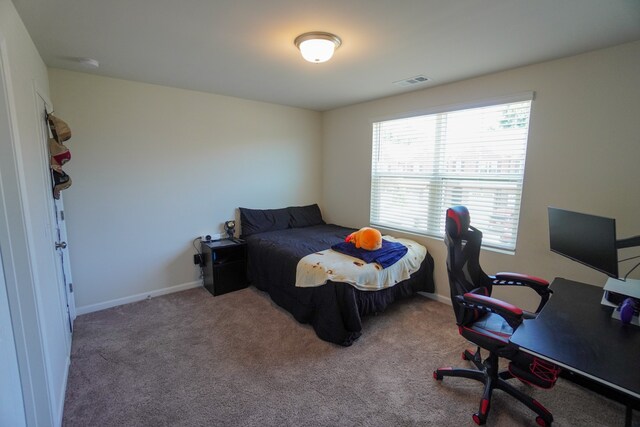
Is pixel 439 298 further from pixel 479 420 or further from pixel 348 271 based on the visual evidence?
pixel 479 420

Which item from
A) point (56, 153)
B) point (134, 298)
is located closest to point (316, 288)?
point (134, 298)

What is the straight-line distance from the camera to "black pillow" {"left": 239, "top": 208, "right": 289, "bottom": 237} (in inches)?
156

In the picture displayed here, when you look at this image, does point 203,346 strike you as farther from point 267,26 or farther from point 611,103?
point 611,103

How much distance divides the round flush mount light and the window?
5.60 ft

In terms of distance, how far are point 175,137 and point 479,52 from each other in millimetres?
3211

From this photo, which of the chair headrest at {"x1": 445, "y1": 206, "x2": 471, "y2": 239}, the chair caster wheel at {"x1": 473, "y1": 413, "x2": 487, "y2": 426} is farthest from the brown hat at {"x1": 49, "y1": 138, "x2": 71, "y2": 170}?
the chair caster wheel at {"x1": 473, "y1": 413, "x2": 487, "y2": 426}

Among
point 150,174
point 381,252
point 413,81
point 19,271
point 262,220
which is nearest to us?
point 19,271

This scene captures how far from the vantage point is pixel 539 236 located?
262 centimetres

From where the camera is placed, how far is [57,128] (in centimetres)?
235

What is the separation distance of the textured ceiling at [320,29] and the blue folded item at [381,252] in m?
1.75

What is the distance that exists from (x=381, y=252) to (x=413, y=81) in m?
1.83

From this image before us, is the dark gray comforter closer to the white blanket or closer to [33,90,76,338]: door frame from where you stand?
the white blanket

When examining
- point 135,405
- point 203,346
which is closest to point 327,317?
point 203,346

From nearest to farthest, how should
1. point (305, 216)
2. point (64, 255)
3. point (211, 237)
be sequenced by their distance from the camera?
point (64, 255), point (211, 237), point (305, 216)
